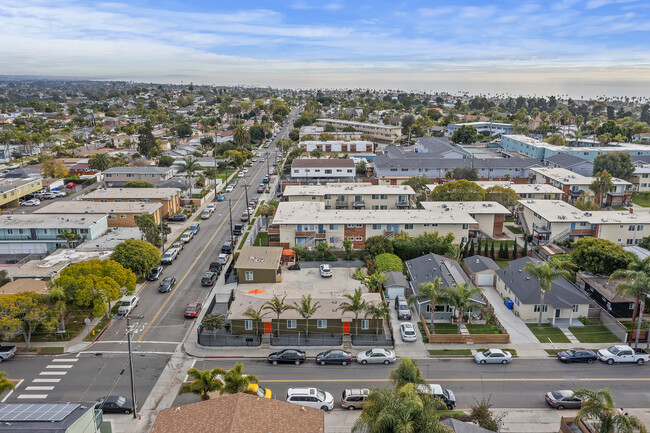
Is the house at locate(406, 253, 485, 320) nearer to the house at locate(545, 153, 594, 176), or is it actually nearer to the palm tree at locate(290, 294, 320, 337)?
the palm tree at locate(290, 294, 320, 337)

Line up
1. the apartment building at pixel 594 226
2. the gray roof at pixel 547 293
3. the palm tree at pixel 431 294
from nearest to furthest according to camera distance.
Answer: the palm tree at pixel 431 294 → the gray roof at pixel 547 293 → the apartment building at pixel 594 226

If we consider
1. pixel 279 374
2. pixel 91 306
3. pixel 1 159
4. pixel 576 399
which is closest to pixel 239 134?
pixel 1 159

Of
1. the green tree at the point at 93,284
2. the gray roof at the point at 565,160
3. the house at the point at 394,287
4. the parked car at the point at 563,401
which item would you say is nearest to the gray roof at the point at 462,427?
the parked car at the point at 563,401

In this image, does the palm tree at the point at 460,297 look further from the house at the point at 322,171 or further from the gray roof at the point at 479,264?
the house at the point at 322,171

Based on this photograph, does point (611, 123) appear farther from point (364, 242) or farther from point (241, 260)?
point (241, 260)

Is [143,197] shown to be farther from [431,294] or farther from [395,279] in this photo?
[431,294]

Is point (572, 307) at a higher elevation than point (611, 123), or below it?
below

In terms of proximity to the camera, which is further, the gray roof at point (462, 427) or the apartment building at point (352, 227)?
the apartment building at point (352, 227)

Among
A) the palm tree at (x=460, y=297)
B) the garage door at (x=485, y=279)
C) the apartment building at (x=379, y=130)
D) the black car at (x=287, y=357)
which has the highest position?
the apartment building at (x=379, y=130)
